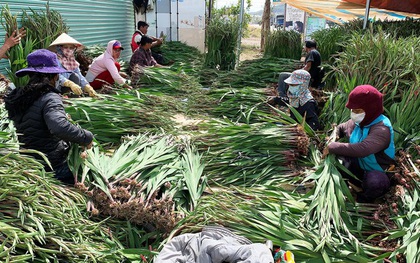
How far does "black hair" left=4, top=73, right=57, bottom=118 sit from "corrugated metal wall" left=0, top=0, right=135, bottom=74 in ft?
7.76

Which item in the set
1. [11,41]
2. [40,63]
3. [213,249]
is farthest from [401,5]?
[213,249]

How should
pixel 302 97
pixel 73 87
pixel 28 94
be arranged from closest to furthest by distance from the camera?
pixel 28 94
pixel 302 97
pixel 73 87

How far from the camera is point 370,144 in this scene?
231 cm

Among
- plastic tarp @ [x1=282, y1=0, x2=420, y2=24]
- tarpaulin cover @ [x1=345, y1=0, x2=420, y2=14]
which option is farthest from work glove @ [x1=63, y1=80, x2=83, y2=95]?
plastic tarp @ [x1=282, y1=0, x2=420, y2=24]

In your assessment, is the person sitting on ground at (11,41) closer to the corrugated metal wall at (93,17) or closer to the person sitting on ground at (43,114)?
the corrugated metal wall at (93,17)

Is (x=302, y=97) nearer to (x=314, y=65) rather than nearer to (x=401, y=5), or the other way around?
(x=314, y=65)

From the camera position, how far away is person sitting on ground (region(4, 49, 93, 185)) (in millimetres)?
2221

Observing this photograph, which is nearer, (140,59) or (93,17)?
(140,59)

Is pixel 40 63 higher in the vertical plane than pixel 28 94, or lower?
higher

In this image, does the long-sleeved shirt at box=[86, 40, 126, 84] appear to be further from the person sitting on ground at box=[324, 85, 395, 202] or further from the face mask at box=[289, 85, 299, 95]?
the person sitting on ground at box=[324, 85, 395, 202]

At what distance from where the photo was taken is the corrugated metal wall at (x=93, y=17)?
473 centimetres

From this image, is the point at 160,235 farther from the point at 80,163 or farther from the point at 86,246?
the point at 80,163

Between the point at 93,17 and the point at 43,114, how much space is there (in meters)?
5.02

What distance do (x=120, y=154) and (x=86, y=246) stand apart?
34.8 inches
